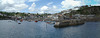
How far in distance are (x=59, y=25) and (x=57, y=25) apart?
1.39 metres

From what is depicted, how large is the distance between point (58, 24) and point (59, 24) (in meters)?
0.76

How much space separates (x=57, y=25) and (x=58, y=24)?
992 millimetres

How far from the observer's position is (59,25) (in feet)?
240

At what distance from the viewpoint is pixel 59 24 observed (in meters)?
73.5

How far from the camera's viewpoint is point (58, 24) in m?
73.2

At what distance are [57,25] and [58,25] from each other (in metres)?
0.83

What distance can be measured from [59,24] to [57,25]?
161cm

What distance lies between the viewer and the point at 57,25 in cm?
7319

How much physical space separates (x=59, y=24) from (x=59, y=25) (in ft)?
A: 2.75

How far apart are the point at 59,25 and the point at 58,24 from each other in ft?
3.26

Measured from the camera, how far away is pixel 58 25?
2862 inches
